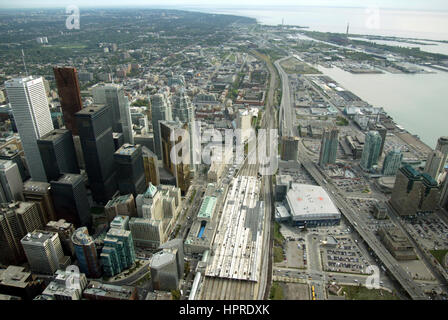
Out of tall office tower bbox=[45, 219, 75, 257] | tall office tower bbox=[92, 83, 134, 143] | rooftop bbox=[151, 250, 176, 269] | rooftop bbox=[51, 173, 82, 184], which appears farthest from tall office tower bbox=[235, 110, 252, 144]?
tall office tower bbox=[45, 219, 75, 257]

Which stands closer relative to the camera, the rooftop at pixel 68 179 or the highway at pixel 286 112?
the rooftop at pixel 68 179

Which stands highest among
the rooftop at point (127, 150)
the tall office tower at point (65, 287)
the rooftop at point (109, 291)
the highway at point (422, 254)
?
the rooftop at point (127, 150)

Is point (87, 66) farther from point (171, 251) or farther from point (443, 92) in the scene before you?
point (443, 92)

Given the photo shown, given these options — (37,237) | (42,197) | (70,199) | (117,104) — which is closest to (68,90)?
(117,104)

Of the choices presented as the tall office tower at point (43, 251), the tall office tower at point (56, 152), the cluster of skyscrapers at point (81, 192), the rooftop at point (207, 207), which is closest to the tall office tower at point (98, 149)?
the cluster of skyscrapers at point (81, 192)

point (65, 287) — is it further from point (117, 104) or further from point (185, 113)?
point (117, 104)

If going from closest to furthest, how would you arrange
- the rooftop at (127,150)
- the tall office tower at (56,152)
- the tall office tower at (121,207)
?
1. the tall office tower at (121,207)
2. the rooftop at (127,150)
3. the tall office tower at (56,152)

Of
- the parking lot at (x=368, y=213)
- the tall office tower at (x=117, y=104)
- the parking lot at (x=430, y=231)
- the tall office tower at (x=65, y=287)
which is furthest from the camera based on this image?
the tall office tower at (x=117, y=104)

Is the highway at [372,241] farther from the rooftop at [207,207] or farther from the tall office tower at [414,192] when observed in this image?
the rooftop at [207,207]
